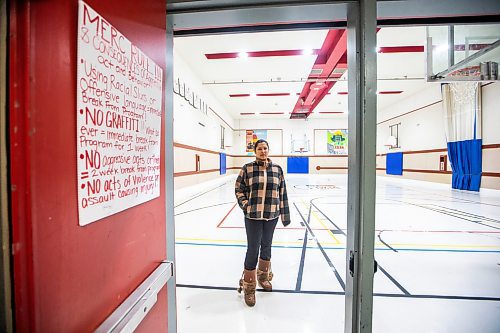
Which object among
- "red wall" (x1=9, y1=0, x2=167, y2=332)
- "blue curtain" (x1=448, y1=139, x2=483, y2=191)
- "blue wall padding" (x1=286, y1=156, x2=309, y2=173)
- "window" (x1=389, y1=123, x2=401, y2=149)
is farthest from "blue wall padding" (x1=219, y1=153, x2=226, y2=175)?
"red wall" (x1=9, y1=0, x2=167, y2=332)

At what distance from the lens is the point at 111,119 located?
86 centimetres

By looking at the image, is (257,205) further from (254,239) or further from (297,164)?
(297,164)

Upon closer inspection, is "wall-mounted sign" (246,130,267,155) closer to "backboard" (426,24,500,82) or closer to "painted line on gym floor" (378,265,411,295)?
"backboard" (426,24,500,82)

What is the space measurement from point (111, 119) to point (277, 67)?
29.2 ft

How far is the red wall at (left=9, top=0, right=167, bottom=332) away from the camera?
0.56 meters

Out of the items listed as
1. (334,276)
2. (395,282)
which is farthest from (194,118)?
(395,282)

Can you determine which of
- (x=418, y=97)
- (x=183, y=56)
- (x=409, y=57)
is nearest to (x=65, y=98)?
(x=183, y=56)

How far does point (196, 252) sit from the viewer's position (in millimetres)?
3273

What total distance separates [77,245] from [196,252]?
8.82ft

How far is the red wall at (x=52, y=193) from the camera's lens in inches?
22.0

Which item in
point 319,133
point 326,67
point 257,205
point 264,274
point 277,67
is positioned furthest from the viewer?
point 319,133

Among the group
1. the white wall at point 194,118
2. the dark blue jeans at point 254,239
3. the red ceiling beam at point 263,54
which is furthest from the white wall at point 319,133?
the dark blue jeans at point 254,239

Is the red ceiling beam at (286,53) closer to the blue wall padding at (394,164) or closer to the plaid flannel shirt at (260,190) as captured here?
the plaid flannel shirt at (260,190)

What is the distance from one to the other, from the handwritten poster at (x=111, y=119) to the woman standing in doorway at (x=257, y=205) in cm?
112
